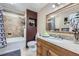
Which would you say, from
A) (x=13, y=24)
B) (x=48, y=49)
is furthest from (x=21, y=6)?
(x=48, y=49)

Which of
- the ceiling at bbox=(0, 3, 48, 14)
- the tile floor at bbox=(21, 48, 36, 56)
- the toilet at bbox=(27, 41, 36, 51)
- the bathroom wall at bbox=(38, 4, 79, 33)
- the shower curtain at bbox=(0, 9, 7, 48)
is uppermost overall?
the ceiling at bbox=(0, 3, 48, 14)

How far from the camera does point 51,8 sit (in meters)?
1.85

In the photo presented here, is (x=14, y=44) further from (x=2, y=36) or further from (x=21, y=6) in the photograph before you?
(x=21, y=6)

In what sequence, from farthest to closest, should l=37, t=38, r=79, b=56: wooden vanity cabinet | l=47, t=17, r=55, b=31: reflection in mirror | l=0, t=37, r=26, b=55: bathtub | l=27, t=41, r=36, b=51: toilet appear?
l=47, t=17, r=55, b=31: reflection in mirror < l=27, t=41, r=36, b=51: toilet < l=0, t=37, r=26, b=55: bathtub < l=37, t=38, r=79, b=56: wooden vanity cabinet

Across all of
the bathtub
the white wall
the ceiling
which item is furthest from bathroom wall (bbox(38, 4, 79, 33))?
the bathtub

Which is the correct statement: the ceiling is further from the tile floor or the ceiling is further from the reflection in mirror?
the tile floor

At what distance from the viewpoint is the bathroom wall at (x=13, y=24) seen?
1.67 meters

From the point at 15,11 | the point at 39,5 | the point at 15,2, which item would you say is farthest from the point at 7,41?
the point at 39,5

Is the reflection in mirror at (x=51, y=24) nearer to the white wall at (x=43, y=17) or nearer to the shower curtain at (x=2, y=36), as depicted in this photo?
the white wall at (x=43, y=17)

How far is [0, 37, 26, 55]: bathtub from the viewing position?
5.56 ft

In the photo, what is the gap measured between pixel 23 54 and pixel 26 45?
0.50ft

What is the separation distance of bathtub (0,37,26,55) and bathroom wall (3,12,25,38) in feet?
0.21

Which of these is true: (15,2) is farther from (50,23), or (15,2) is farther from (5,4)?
(50,23)

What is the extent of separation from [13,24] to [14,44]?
12.7 inches
